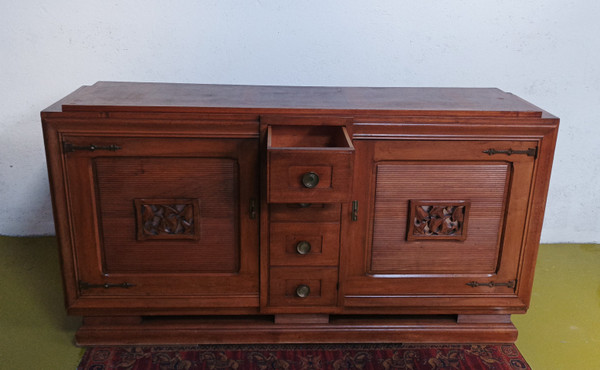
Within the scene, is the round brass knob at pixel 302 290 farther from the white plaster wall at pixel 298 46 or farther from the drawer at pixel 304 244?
the white plaster wall at pixel 298 46

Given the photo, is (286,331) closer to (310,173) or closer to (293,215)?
(293,215)

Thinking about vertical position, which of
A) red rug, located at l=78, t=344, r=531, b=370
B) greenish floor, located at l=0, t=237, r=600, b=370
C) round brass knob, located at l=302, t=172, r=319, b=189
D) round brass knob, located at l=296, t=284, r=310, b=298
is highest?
round brass knob, located at l=302, t=172, r=319, b=189

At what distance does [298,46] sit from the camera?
7.61 ft

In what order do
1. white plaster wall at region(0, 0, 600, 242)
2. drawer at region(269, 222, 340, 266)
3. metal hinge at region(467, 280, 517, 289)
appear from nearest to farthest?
drawer at region(269, 222, 340, 266)
metal hinge at region(467, 280, 517, 289)
white plaster wall at region(0, 0, 600, 242)

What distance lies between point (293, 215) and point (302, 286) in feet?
0.82

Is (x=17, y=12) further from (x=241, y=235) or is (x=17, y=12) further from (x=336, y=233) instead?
(x=336, y=233)

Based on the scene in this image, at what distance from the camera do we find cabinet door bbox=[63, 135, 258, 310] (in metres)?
1.73

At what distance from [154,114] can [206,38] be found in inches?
27.8

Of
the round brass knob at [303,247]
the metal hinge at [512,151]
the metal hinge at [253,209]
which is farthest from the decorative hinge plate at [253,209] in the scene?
the metal hinge at [512,151]

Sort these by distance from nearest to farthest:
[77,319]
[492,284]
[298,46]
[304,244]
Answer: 1. [304,244]
2. [492,284]
3. [77,319]
4. [298,46]

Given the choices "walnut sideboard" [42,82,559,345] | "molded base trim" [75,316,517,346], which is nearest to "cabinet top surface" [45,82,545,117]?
"walnut sideboard" [42,82,559,345]

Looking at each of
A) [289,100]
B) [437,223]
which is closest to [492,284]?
[437,223]

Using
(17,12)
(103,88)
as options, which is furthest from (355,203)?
(17,12)

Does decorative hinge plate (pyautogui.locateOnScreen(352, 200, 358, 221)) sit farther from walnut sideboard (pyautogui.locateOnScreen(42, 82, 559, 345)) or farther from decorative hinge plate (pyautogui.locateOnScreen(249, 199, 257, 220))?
decorative hinge plate (pyautogui.locateOnScreen(249, 199, 257, 220))
